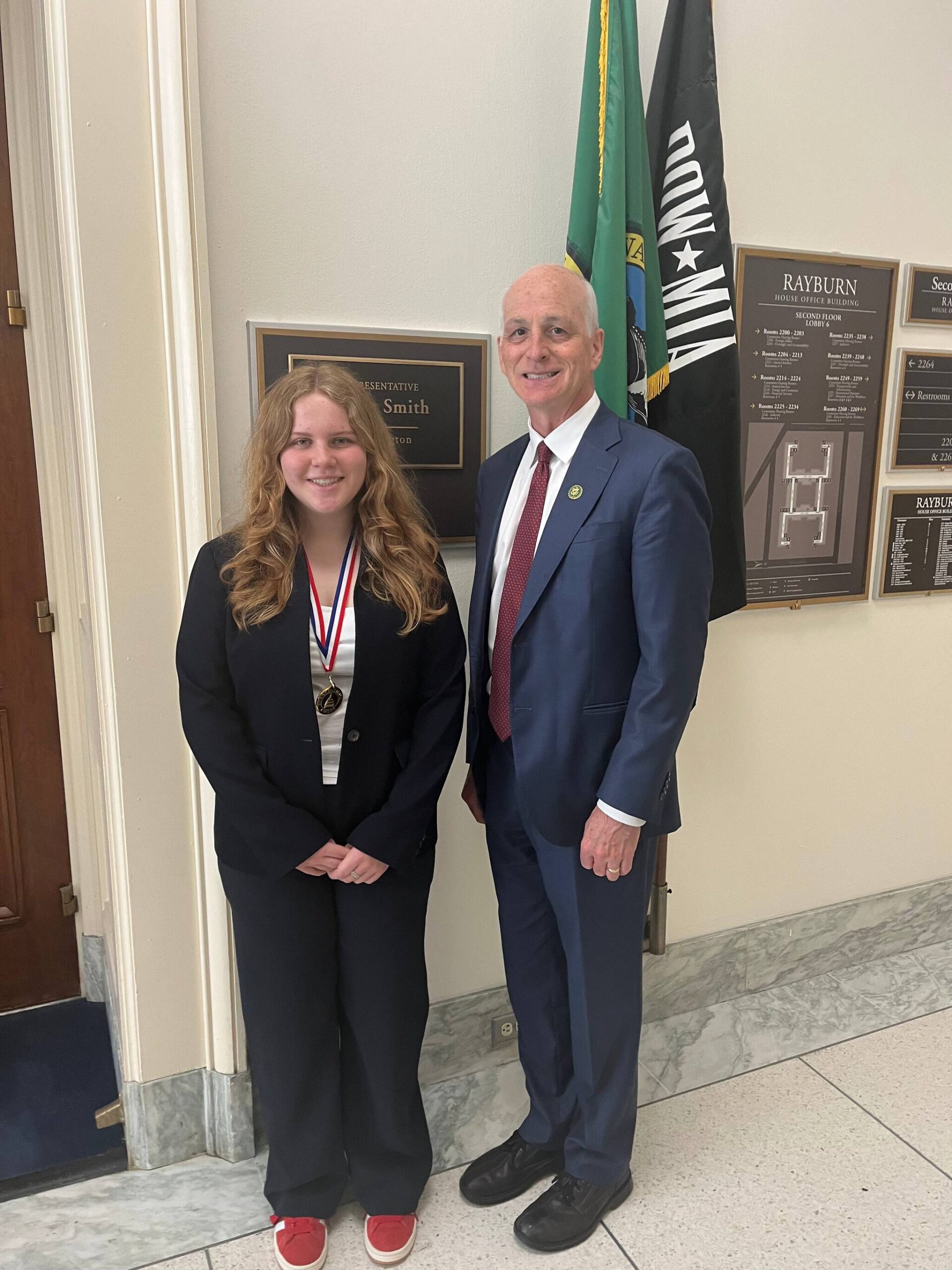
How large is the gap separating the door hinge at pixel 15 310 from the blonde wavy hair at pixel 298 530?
974 mm

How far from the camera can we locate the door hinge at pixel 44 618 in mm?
2381

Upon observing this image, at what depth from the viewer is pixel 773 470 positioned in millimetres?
2326

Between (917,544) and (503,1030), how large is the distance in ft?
5.54

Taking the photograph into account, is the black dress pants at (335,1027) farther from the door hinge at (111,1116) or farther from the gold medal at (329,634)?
the door hinge at (111,1116)

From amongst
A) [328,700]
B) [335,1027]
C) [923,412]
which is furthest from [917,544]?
[335,1027]

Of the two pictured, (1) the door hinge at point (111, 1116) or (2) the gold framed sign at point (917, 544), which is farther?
(2) the gold framed sign at point (917, 544)

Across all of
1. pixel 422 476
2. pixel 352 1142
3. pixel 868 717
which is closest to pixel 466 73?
pixel 422 476

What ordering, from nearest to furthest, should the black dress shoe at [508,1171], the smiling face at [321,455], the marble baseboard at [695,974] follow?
the smiling face at [321,455], the black dress shoe at [508,1171], the marble baseboard at [695,974]

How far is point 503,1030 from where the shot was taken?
230cm

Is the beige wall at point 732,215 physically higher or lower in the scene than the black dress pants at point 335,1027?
higher

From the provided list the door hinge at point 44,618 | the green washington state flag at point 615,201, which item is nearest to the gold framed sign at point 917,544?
the green washington state flag at point 615,201

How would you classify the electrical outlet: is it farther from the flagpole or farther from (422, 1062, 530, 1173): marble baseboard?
the flagpole

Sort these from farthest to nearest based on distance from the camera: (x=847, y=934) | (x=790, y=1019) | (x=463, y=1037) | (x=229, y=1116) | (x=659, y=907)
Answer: (x=847, y=934), (x=790, y=1019), (x=659, y=907), (x=463, y=1037), (x=229, y=1116)

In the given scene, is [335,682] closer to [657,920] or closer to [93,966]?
[657,920]
